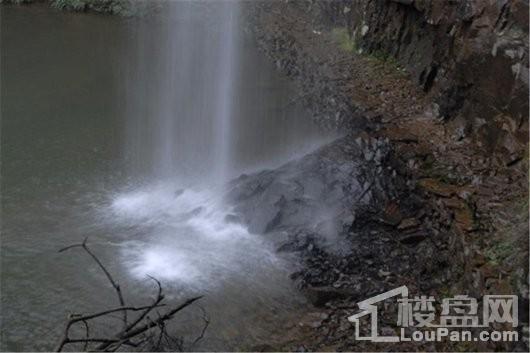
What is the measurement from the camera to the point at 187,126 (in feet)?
32.4

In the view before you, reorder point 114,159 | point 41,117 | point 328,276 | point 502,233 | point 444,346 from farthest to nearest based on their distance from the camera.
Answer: point 41,117 → point 114,159 → point 328,276 → point 502,233 → point 444,346

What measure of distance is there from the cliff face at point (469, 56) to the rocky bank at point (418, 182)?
0.06ft

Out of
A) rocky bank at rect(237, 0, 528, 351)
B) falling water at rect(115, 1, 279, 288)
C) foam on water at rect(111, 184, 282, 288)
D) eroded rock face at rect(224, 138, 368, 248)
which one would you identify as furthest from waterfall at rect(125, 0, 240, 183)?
rocky bank at rect(237, 0, 528, 351)

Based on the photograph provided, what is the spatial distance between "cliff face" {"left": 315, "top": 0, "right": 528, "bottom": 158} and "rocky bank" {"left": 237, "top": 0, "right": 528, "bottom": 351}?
2 cm

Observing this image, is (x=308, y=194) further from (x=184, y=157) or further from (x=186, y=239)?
(x=184, y=157)

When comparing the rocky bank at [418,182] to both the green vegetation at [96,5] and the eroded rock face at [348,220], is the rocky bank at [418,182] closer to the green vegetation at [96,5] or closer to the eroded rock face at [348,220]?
the eroded rock face at [348,220]

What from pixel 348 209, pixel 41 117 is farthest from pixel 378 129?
pixel 41 117

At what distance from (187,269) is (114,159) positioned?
2.92 m

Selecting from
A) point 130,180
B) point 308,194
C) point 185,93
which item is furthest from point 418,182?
point 185,93

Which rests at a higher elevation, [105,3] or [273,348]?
[105,3]

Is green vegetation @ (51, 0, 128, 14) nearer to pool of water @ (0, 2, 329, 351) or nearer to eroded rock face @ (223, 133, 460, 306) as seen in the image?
pool of water @ (0, 2, 329, 351)

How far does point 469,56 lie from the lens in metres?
7.68

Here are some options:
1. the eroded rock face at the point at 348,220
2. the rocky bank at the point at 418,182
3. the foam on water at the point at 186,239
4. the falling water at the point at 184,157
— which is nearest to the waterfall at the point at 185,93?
the falling water at the point at 184,157

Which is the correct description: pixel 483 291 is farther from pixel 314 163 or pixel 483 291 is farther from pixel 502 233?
pixel 314 163
